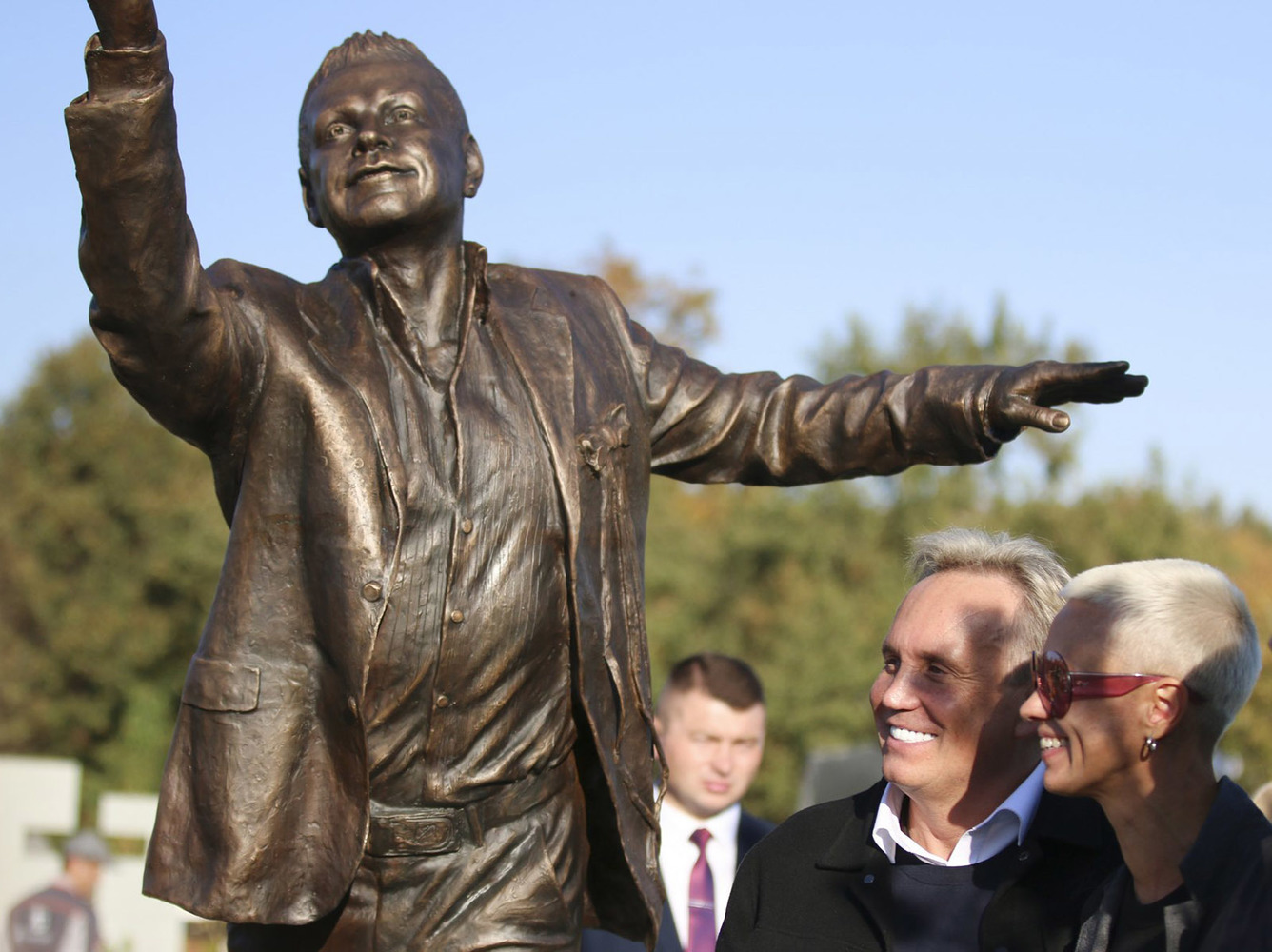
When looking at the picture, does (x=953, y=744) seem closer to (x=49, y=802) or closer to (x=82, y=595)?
(x=49, y=802)

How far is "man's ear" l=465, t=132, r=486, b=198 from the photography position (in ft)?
13.3

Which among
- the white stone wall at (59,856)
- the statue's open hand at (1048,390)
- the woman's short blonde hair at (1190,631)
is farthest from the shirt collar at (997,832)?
the white stone wall at (59,856)

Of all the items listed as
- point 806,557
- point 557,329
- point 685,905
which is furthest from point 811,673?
point 557,329

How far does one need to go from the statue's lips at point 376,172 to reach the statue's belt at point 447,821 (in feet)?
4.31

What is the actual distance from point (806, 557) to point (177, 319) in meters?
24.6

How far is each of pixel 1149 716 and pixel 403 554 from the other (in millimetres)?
1494

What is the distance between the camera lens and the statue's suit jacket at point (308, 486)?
333 cm

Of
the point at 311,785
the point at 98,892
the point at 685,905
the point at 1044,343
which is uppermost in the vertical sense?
the point at 1044,343

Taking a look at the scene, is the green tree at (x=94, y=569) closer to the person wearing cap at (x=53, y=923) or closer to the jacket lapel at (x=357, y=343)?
the person wearing cap at (x=53, y=923)

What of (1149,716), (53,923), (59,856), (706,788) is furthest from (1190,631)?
(59,856)

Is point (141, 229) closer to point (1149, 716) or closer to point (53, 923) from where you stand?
point (1149, 716)

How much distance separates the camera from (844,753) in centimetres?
1498

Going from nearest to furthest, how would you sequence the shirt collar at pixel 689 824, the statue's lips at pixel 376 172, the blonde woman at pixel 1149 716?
the blonde woman at pixel 1149 716 < the statue's lips at pixel 376 172 < the shirt collar at pixel 689 824

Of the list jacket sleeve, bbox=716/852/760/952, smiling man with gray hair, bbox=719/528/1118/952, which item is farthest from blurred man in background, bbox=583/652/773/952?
smiling man with gray hair, bbox=719/528/1118/952
